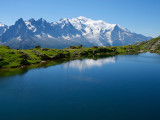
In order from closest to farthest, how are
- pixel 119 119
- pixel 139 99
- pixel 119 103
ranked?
1. pixel 119 119
2. pixel 119 103
3. pixel 139 99

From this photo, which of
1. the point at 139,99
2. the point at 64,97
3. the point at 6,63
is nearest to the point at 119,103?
the point at 139,99

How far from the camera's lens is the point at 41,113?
122 feet

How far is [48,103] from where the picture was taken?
42.7 m

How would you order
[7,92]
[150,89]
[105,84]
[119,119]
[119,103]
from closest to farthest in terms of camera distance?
1. [119,119]
2. [119,103]
3. [7,92]
4. [150,89]
5. [105,84]

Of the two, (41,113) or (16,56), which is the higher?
(16,56)

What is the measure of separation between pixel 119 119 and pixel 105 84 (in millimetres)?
26881

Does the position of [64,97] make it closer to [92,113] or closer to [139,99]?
[92,113]

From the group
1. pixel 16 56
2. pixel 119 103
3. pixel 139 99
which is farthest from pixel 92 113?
pixel 16 56

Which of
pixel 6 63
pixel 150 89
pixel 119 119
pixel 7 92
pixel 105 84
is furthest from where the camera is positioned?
pixel 6 63

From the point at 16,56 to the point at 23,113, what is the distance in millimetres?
81029

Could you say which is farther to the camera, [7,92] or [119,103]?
[7,92]

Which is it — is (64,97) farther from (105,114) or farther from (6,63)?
(6,63)

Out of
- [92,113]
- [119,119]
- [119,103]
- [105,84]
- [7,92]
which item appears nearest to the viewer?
[119,119]

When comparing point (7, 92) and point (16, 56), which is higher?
point (16, 56)
